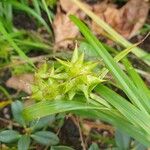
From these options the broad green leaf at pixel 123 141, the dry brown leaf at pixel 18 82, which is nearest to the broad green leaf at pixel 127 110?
the broad green leaf at pixel 123 141

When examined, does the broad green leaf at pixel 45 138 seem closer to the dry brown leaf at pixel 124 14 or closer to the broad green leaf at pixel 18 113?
the broad green leaf at pixel 18 113

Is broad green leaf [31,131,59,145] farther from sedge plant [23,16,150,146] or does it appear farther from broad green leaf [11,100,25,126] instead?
sedge plant [23,16,150,146]

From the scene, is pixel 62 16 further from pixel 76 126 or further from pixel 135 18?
pixel 76 126

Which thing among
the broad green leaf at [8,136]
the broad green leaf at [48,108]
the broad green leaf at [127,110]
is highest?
the broad green leaf at [8,136]

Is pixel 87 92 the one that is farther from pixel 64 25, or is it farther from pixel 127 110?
pixel 64 25

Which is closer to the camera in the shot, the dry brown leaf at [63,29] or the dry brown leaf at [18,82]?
the dry brown leaf at [18,82]
